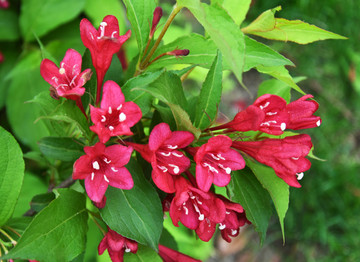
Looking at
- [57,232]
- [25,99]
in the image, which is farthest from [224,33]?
[25,99]

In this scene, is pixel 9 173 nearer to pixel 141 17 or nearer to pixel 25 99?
pixel 141 17

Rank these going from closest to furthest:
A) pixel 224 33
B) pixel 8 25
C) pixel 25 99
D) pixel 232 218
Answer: pixel 224 33 < pixel 232 218 < pixel 25 99 < pixel 8 25

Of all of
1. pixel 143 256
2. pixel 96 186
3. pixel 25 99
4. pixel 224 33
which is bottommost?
pixel 25 99

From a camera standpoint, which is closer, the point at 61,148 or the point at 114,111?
the point at 114,111

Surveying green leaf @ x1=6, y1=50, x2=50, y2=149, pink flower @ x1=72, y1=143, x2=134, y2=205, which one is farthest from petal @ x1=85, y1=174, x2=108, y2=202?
green leaf @ x1=6, y1=50, x2=50, y2=149

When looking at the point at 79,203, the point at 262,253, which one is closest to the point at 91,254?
the point at 79,203

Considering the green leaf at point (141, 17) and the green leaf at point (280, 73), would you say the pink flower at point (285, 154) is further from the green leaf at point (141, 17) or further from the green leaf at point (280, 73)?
the green leaf at point (141, 17)

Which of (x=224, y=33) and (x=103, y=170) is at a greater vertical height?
(x=224, y=33)

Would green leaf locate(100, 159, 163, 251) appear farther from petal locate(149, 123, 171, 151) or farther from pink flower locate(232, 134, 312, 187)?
pink flower locate(232, 134, 312, 187)
